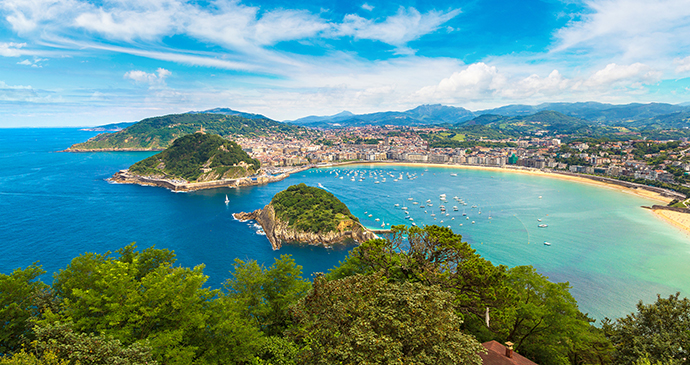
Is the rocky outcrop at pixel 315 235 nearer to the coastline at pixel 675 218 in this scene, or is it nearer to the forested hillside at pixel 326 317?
the forested hillside at pixel 326 317

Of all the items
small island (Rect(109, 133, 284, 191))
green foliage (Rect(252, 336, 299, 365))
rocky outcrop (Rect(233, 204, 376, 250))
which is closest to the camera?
green foliage (Rect(252, 336, 299, 365))

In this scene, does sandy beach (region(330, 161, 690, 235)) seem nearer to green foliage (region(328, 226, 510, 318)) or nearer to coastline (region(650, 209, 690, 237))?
coastline (region(650, 209, 690, 237))

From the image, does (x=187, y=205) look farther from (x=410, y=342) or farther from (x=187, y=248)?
(x=410, y=342)

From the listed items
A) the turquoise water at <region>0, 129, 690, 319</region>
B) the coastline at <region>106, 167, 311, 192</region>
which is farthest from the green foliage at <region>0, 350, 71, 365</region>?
the coastline at <region>106, 167, 311, 192</region>

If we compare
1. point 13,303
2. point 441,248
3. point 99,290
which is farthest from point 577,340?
point 13,303

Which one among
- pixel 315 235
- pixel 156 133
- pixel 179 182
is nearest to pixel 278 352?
pixel 315 235

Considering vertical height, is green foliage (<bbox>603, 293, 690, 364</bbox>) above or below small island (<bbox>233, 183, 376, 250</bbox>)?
above

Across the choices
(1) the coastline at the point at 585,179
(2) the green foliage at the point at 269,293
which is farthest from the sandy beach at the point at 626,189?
(2) the green foliage at the point at 269,293
